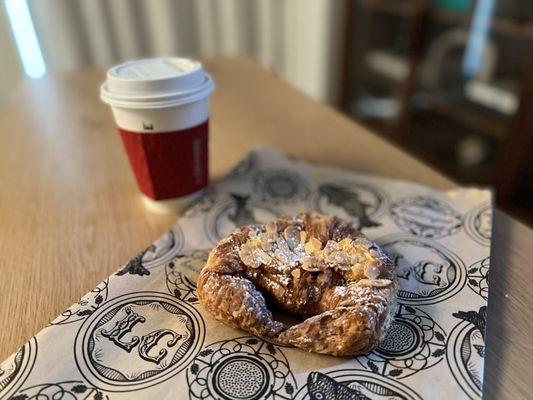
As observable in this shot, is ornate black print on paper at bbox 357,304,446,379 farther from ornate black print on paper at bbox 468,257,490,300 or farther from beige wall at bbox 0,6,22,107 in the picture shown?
beige wall at bbox 0,6,22,107

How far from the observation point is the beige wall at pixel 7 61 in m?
1.67

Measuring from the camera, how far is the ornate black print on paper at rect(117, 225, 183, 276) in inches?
21.8

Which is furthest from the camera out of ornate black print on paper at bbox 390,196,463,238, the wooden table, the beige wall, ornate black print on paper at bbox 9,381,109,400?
the beige wall

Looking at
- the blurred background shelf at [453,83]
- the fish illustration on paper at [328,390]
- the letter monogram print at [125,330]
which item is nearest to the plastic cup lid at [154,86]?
the letter monogram print at [125,330]

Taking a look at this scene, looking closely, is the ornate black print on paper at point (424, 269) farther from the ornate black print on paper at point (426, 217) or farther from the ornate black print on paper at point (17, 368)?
the ornate black print on paper at point (17, 368)

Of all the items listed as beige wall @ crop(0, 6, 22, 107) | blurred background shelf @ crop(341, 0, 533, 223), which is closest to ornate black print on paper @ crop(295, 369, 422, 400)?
blurred background shelf @ crop(341, 0, 533, 223)

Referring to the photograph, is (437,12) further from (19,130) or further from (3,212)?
(3,212)

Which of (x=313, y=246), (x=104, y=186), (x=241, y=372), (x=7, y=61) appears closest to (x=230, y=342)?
(x=241, y=372)

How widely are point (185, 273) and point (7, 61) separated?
167 centimetres

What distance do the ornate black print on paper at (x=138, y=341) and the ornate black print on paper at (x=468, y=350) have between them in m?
0.27

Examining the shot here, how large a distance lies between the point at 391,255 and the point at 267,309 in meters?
0.21

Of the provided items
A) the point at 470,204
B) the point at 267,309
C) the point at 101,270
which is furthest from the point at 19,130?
the point at 470,204

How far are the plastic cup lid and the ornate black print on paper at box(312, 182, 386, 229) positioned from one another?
0.88 ft

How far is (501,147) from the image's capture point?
1.49 meters
